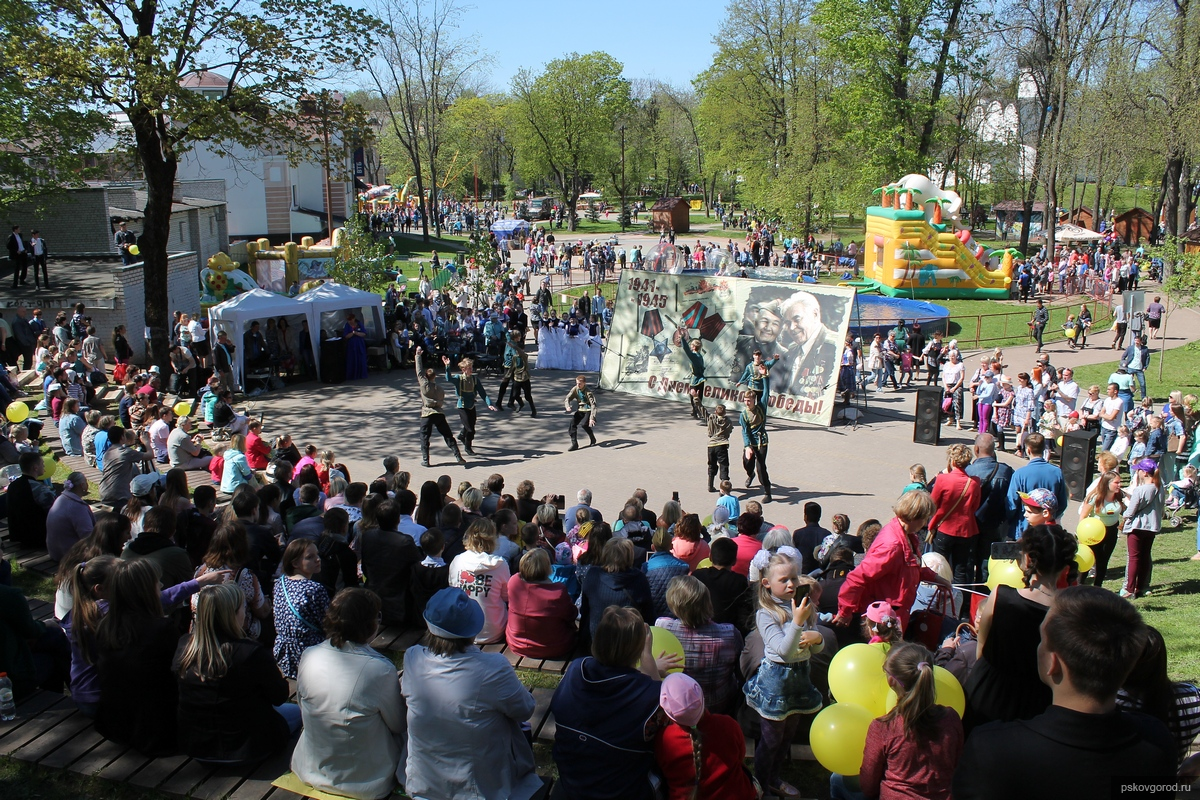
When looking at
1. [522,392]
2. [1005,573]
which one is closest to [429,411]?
[522,392]

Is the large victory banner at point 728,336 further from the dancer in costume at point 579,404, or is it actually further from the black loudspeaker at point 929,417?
the dancer in costume at point 579,404

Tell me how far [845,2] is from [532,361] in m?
27.5

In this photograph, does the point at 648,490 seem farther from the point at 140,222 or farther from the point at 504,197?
the point at 504,197

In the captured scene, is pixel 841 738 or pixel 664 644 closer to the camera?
pixel 841 738

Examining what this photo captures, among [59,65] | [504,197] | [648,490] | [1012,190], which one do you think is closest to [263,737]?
[648,490]

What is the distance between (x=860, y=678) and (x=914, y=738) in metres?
0.72

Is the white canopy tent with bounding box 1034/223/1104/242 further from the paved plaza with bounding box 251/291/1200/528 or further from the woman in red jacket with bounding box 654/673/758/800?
the woman in red jacket with bounding box 654/673/758/800

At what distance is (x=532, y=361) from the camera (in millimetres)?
22312

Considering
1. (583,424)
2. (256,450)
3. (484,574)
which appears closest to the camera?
(484,574)

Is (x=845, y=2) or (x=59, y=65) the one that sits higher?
(x=845, y=2)

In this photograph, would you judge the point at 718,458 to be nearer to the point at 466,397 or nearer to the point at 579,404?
the point at 579,404

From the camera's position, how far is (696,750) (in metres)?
3.86

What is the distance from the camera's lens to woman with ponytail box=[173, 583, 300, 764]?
4277 mm

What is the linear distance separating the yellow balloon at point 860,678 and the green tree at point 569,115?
59.6 m
